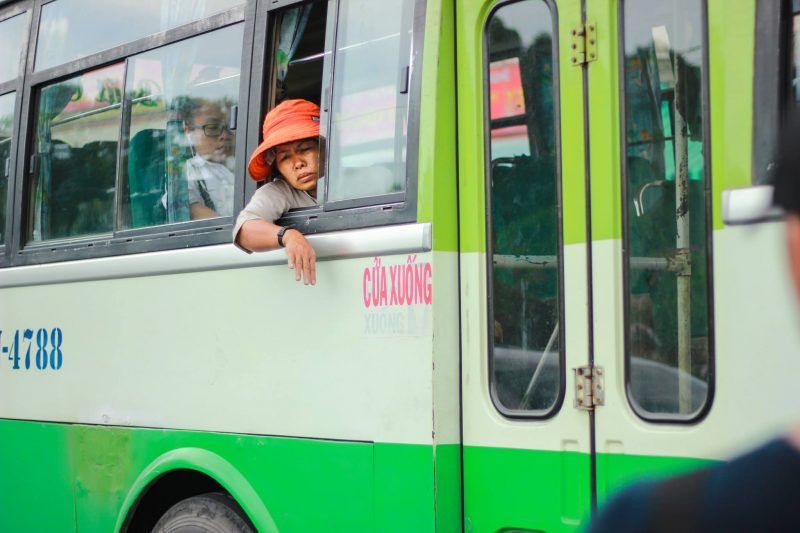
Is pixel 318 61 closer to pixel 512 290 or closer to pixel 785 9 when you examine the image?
pixel 512 290

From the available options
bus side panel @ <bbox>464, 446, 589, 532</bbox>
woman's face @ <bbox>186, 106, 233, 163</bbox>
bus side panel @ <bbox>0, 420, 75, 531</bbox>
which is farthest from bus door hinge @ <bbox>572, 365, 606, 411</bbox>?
A: bus side panel @ <bbox>0, 420, 75, 531</bbox>

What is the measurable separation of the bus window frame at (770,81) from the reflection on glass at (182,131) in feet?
7.50

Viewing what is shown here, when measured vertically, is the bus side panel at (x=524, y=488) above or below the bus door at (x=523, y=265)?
below

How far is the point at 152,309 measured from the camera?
484 cm

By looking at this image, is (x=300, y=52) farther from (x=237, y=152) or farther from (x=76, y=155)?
(x=76, y=155)

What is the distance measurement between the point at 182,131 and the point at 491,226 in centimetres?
181

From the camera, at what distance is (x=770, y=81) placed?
2.97 meters

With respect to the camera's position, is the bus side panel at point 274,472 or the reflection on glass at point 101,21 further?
the reflection on glass at point 101,21

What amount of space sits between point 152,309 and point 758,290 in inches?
109

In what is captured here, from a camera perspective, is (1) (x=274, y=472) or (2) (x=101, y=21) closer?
(1) (x=274, y=472)

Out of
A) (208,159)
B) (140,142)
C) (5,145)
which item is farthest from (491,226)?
(5,145)

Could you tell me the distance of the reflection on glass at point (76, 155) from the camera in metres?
5.33

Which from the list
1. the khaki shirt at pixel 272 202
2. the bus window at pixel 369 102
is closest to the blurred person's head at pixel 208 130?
the khaki shirt at pixel 272 202

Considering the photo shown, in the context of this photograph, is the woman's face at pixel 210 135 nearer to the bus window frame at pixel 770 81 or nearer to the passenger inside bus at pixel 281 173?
the passenger inside bus at pixel 281 173
